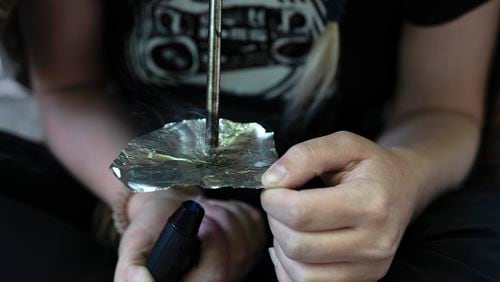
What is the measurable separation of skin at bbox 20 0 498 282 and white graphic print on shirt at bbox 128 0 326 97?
52 millimetres

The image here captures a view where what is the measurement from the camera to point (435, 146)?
Answer: 565 millimetres

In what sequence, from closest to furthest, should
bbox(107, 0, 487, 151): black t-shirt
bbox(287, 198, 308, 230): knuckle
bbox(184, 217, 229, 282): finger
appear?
bbox(287, 198, 308, 230): knuckle
bbox(184, 217, 229, 282): finger
bbox(107, 0, 487, 151): black t-shirt

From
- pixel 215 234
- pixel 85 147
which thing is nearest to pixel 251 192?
pixel 215 234

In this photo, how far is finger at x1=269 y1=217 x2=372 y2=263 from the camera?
0.38m

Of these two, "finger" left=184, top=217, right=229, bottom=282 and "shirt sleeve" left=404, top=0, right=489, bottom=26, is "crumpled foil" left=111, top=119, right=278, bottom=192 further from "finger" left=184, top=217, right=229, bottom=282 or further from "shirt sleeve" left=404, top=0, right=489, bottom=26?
"shirt sleeve" left=404, top=0, right=489, bottom=26

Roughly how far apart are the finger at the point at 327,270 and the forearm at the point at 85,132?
0.72 ft

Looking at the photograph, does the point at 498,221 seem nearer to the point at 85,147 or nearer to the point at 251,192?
the point at 251,192

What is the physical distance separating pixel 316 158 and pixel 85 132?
30 cm

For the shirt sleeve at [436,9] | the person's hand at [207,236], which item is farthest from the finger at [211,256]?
the shirt sleeve at [436,9]

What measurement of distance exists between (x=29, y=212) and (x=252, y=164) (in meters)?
0.24

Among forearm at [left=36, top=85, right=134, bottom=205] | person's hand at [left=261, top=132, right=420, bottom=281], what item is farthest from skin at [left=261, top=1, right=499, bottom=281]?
forearm at [left=36, top=85, right=134, bottom=205]

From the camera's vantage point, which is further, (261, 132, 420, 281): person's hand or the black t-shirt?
the black t-shirt

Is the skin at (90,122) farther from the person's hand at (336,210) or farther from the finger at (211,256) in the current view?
the person's hand at (336,210)

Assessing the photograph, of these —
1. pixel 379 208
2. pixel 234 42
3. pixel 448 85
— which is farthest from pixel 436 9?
pixel 379 208
